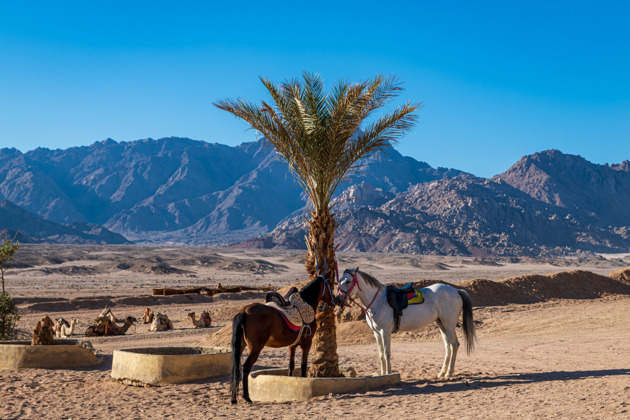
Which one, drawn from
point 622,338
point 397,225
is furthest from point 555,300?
point 397,225

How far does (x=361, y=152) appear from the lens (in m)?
13.4

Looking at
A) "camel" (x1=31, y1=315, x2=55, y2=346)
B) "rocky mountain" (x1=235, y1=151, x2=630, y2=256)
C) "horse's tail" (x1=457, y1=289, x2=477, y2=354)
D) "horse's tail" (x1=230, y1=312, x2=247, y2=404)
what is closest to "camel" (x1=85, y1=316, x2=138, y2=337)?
"camel" (x1=31, y1=315, x2=55, y2=346)

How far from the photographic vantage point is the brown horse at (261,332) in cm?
1119

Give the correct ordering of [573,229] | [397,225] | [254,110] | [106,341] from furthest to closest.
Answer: [573,229] → [397,225] → [106,341] → [254,110]

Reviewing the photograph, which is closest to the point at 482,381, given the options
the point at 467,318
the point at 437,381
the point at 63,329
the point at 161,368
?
the point at 437,381

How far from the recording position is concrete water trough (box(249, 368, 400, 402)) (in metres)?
11.6

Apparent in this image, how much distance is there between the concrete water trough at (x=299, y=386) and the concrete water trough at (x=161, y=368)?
2329 mm

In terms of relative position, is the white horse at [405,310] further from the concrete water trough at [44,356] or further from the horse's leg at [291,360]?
the concrete water trough at [44,356]

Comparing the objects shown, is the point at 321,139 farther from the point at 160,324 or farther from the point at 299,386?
the point at 160,324

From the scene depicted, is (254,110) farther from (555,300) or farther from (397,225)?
(397,225)

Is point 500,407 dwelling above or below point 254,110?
below

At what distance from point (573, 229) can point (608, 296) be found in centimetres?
17186

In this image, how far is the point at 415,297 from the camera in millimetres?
13188

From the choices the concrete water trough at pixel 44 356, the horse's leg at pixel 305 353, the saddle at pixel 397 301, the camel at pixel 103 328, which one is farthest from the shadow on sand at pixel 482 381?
the camel at pixel 103 328
